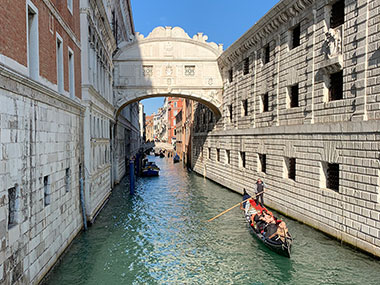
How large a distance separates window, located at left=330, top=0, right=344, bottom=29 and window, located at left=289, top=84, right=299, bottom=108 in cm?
294

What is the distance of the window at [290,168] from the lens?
13461 millimetres

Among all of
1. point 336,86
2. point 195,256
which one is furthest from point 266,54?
point 195,256

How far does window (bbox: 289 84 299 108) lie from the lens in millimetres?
13516

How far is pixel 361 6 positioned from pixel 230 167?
42.6 feet

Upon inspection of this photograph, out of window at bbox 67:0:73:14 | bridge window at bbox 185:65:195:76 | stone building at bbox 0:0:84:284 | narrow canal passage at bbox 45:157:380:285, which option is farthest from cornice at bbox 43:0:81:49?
bridge window at bbox 185:65:195:76

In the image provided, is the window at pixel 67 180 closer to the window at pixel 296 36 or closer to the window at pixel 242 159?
the window at pixel 296 36

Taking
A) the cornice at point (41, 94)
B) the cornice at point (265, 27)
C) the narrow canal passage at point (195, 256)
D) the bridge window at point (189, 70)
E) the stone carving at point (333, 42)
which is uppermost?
the cornice at point (265, 27)

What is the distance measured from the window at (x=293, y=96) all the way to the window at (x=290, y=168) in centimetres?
221

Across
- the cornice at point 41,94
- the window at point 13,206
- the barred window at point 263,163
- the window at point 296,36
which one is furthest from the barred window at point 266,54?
the window at point 13,206

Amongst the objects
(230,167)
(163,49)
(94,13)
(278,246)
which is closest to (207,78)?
(163,49)

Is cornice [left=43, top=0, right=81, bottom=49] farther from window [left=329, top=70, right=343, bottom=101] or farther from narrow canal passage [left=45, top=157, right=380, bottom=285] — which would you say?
window [left=329, top=70, right=343, bottom=101]

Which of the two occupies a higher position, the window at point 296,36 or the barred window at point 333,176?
the window at point 296,36

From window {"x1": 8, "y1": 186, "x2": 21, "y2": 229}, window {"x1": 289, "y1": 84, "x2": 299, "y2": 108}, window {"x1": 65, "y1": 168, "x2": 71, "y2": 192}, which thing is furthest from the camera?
window {"x1": 289, "y1": 84, "x2": 299, "y2": 108}

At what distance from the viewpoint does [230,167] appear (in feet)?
69.3
